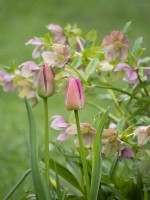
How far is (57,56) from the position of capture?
121 centimetres

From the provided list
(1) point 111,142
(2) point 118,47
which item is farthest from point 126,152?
(2) point 118,47

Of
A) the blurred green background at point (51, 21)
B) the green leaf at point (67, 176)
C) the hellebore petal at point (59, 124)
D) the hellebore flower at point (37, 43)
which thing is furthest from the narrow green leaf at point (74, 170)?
the blurred green background at point (51, 21)

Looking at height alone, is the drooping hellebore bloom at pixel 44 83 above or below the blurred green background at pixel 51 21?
below

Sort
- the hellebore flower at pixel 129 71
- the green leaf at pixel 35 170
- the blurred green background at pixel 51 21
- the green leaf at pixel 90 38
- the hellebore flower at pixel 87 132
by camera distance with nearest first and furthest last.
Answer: the green leaf at pixel 35 170 < the hellebore flower at pixel 87 132 < the hellebore flower at pixel 129 71 < the green leaf at pixel 90 38 < the blurred green background at pixel 51 21

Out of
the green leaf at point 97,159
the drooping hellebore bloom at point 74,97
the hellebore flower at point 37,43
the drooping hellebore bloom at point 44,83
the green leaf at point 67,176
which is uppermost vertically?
the hellebore flower at point 37,43

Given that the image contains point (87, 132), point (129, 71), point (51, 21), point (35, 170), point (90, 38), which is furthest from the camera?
point (51, 21)

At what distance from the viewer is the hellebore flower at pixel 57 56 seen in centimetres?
121

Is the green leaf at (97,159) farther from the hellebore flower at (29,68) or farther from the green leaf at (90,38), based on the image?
the green leaf at (90,38)

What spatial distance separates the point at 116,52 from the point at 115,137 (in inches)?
8.9

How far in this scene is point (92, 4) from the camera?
13.2ft

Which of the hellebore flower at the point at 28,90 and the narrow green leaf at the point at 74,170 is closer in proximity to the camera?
the narrow green leaf at the point at 74,170

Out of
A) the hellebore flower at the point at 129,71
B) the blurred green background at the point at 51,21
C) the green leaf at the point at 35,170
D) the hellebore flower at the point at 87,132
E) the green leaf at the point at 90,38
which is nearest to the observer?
the green leaf at the point at 35,170

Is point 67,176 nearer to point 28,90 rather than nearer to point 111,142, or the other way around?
point 111,142

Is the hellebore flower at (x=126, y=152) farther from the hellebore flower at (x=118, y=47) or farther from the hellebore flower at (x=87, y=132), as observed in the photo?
the hellebore flower at (x=118, y=47)
